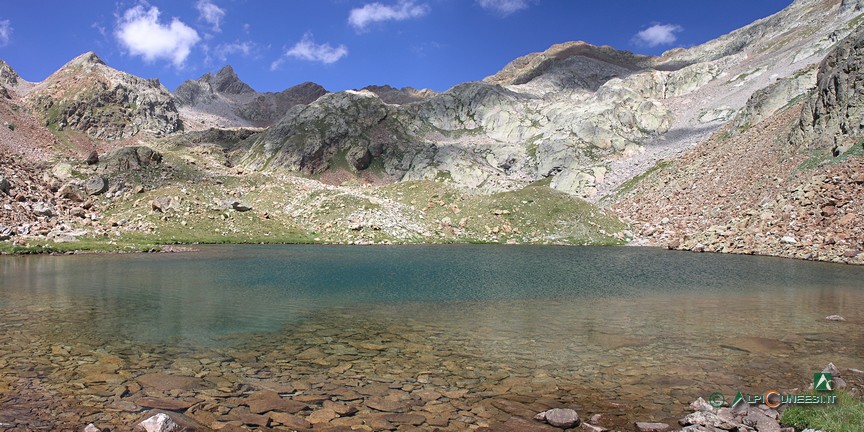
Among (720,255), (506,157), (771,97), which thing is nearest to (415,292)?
(720,255)

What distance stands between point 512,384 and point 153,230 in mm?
66883

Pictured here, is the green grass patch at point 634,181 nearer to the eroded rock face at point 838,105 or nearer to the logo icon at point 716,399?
the eroded rock face at point 838,105

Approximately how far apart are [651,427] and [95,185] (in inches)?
3426

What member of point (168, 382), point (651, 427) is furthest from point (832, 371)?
point (168, 382)

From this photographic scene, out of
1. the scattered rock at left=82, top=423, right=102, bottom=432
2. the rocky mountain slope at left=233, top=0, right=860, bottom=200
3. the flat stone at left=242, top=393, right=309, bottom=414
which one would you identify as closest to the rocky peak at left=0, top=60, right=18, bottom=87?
the rocky mountain slope at left=233, top=0, right=860, bottom=200

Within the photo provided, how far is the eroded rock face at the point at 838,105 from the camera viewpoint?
6081 centimetres

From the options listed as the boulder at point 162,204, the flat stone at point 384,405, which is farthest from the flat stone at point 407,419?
the boulder at point 162,204

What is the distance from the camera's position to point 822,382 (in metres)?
12.0

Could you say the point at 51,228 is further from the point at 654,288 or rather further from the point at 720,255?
the point at 720,255

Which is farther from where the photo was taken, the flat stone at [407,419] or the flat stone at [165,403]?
the flat stone at [165,403]

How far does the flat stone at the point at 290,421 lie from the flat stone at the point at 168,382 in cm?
319

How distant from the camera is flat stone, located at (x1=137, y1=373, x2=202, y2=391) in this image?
12.3 m

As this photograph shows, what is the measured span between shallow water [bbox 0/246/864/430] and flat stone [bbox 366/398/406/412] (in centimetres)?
23

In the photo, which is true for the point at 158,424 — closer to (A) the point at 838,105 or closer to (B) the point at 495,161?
(A) the point at 838,105
